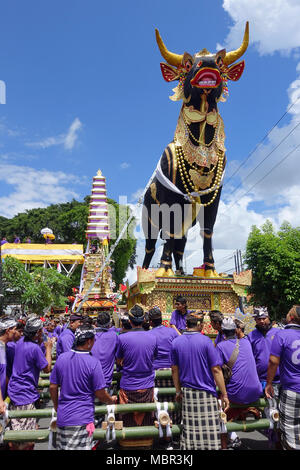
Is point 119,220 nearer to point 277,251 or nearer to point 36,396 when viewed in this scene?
point 277,251

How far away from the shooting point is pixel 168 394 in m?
4.39

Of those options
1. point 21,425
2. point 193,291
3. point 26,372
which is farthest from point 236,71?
point 21,425

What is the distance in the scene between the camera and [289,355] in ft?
11.6

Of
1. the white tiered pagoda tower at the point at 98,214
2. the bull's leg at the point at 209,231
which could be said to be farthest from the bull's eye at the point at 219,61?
the white tiered pagoda tower at the point at 98,214

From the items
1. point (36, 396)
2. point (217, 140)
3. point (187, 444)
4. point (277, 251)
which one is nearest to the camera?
point (187, 444)

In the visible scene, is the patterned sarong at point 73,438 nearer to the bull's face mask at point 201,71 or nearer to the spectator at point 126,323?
the spectator at point 126,323

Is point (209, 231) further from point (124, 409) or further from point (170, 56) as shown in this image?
point (124, 409)

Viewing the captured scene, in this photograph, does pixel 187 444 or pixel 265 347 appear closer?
pixel 187 444

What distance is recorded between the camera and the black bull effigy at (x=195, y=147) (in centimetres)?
862

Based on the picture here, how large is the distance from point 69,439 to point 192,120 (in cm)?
756

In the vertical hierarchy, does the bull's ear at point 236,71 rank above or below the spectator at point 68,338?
above

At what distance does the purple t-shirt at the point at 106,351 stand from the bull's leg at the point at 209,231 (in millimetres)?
4964

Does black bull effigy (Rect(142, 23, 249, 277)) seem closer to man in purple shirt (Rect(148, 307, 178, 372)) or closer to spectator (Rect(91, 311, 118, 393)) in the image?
man in purple shirt (Rect(148, 307, 178, 372))

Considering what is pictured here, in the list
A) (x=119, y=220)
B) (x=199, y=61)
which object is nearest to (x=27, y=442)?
(x=199, y=61)
